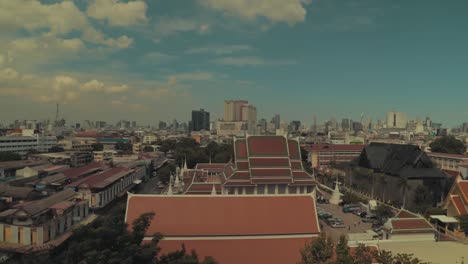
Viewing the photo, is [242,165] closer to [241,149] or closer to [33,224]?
[241,149]

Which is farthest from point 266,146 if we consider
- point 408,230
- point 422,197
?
point 408,230

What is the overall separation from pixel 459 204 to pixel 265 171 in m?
20.6

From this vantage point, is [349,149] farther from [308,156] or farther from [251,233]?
[251,233]

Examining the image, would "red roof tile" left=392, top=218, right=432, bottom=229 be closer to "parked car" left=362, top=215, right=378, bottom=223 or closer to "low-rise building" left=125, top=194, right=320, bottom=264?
"low-rise building" left=125, top=194, right=320, bottom=264

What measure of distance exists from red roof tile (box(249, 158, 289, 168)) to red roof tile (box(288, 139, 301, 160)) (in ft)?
6.77

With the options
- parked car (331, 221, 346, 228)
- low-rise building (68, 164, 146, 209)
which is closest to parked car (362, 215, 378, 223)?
parked car (331, 221, 346, 228)

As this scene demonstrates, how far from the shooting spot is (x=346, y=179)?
63375 millimetres

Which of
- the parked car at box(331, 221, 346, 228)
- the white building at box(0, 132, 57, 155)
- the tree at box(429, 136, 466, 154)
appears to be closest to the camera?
the parked car at box(331, 221, 346, 228)

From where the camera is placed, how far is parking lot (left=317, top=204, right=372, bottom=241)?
32969 millimetres

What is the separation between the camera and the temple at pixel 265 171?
133ft

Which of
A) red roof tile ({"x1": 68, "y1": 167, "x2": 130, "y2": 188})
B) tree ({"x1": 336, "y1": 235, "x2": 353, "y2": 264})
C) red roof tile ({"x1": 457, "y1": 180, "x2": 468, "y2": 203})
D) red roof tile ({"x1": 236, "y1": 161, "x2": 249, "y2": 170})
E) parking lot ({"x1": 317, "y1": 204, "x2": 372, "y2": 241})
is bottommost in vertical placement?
parking lot ({"x1": 317, "y1": 204, "x2": 372, "y2": 241})

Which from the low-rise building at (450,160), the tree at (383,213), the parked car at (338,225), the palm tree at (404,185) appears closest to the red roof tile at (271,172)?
the parked car at (338,225)

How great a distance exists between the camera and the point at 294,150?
4434cm

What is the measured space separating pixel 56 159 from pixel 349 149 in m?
75.6
